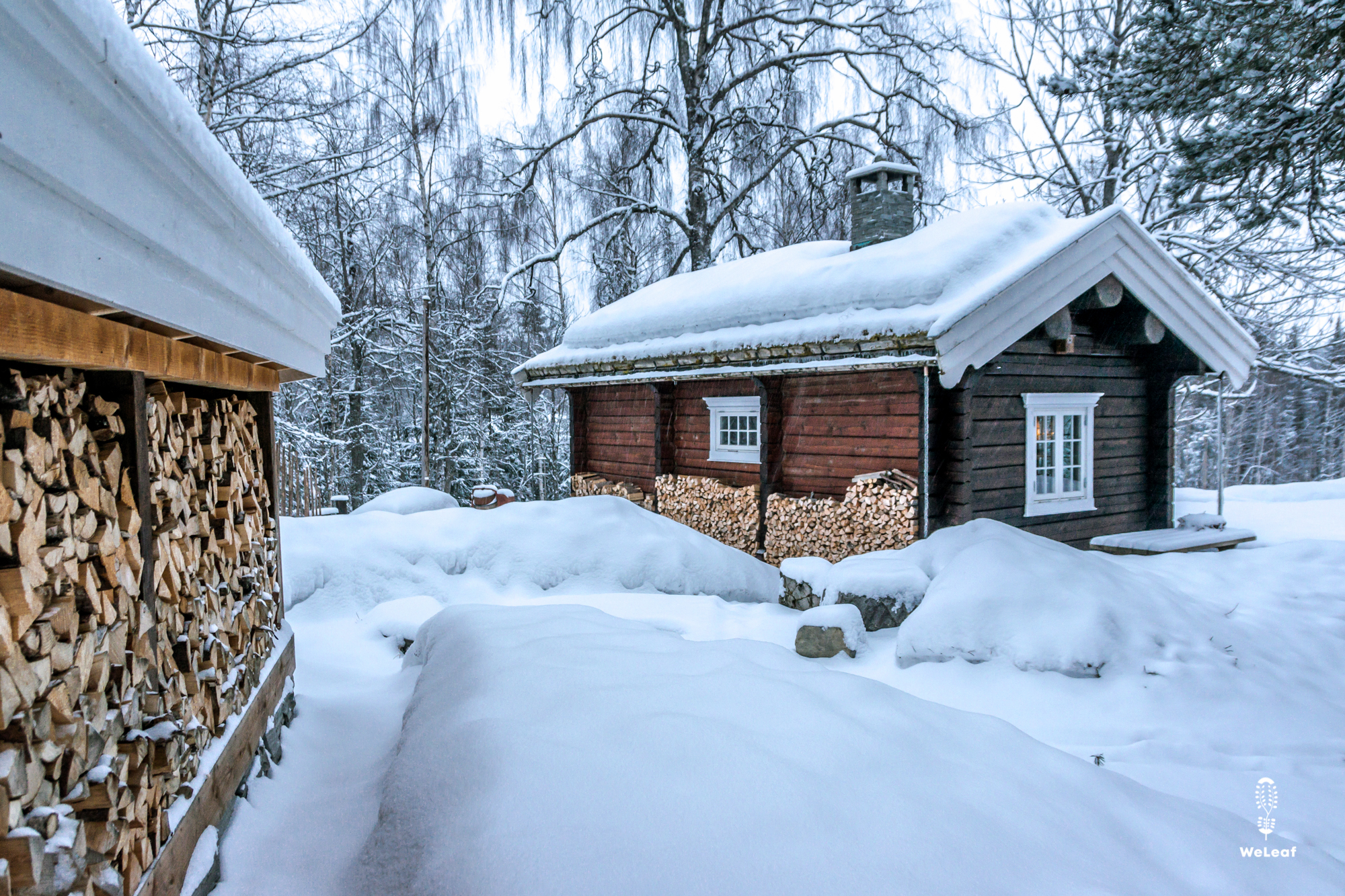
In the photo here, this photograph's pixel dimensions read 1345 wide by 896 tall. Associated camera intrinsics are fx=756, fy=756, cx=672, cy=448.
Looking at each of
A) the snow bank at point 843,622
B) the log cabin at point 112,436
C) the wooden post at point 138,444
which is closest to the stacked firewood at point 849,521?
the snow bank at point 843,622

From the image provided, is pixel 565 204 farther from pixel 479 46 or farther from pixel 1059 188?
pixel 1059 188

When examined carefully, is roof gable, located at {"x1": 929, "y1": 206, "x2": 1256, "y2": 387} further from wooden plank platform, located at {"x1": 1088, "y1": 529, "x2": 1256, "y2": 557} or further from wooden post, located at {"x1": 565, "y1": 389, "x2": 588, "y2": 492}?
wooden post, located at {"x1": 565, "y1": 389, "x2": 588, "y2": 492}

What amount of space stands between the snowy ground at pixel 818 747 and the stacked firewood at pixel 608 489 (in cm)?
516

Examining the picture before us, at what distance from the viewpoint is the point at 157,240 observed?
1.42m

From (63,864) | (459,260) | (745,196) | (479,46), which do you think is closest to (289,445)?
(459,260)

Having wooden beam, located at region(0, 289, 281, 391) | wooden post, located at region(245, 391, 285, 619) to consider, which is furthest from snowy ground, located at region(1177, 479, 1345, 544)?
wooden beam, located at region(0, 289, 281, 391)

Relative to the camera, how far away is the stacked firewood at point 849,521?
25.2ft

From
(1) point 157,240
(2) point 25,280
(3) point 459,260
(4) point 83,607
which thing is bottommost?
(4) point 83,607

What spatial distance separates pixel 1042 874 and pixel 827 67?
1548cm

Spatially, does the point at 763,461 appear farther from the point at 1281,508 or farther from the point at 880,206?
the point at 1281,508

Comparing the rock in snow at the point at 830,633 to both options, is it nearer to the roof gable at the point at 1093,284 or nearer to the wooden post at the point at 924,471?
the wooden post at the point at 924,471

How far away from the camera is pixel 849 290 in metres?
8.41

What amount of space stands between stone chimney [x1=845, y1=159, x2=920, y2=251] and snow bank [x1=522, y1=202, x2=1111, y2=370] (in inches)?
12.0

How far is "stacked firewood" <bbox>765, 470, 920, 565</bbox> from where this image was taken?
768cm
